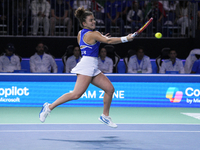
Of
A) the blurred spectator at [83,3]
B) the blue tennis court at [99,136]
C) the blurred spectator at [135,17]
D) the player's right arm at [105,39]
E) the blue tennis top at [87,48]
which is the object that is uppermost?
the blurred spectator at [83,3]

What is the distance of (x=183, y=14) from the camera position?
13359 mm

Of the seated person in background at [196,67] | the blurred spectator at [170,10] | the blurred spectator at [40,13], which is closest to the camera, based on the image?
the seated person in background at [196,67]

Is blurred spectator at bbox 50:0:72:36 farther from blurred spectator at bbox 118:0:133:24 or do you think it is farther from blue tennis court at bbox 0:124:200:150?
blue tennis court at bbox 0:124:200:150

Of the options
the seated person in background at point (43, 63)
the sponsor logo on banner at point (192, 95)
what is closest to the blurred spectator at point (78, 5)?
the seated person in background at point (43, 63)

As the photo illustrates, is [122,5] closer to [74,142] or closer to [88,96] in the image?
[88,96]

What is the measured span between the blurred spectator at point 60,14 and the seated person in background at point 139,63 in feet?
9.43

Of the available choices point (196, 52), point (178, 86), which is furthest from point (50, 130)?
point (196, 52)

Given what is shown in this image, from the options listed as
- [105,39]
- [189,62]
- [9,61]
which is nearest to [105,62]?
[189,62]

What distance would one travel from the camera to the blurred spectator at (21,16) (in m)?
12.9

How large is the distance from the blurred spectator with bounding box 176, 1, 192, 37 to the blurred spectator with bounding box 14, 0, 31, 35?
184 inches

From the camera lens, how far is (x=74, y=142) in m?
5.31

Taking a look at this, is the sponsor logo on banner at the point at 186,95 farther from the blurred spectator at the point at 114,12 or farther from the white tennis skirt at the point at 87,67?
the blurred spectator at the point at 114,12

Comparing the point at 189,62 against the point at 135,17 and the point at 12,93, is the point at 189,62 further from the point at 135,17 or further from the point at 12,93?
the point at 12,93

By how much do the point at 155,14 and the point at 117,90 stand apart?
4615 millimetres
